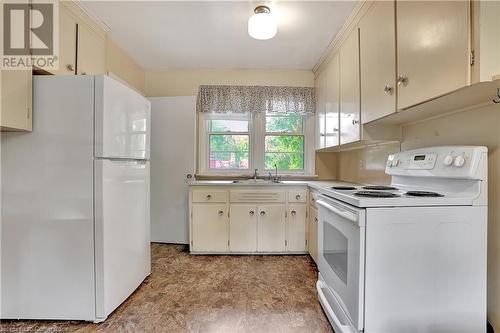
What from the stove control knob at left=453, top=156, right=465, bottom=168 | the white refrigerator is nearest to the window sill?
the white refrigerator

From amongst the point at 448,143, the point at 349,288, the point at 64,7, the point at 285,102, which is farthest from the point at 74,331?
the point at 285,102

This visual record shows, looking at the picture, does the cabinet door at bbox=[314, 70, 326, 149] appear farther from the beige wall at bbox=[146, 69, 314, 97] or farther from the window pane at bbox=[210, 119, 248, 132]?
the window pane at bbox=[210, 119, 248, 132]

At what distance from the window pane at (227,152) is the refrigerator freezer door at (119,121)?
1.25 metres

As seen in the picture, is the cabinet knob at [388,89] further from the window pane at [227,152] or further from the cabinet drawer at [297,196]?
the window pane at [227,152]

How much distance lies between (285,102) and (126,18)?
74.6 inches

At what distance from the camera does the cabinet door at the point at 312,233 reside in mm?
2449

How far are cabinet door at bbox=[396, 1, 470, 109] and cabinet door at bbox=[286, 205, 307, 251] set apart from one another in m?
1.57

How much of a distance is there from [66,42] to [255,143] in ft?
6.90

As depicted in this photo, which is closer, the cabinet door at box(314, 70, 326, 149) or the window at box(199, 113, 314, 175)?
the cabinet door at box(314, 70, 326, 149)

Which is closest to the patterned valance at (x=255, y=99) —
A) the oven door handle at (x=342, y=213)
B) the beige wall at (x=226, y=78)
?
the beige wall at (x=226, y=78)

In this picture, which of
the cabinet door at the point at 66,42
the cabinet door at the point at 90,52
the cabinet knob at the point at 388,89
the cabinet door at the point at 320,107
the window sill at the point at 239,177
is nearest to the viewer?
the cabinet knob at the point at 388,89

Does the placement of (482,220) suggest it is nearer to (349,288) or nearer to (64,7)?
(349,288)

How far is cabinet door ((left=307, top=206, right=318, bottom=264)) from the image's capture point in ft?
8.04

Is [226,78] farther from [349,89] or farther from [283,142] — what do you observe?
[349,89]
